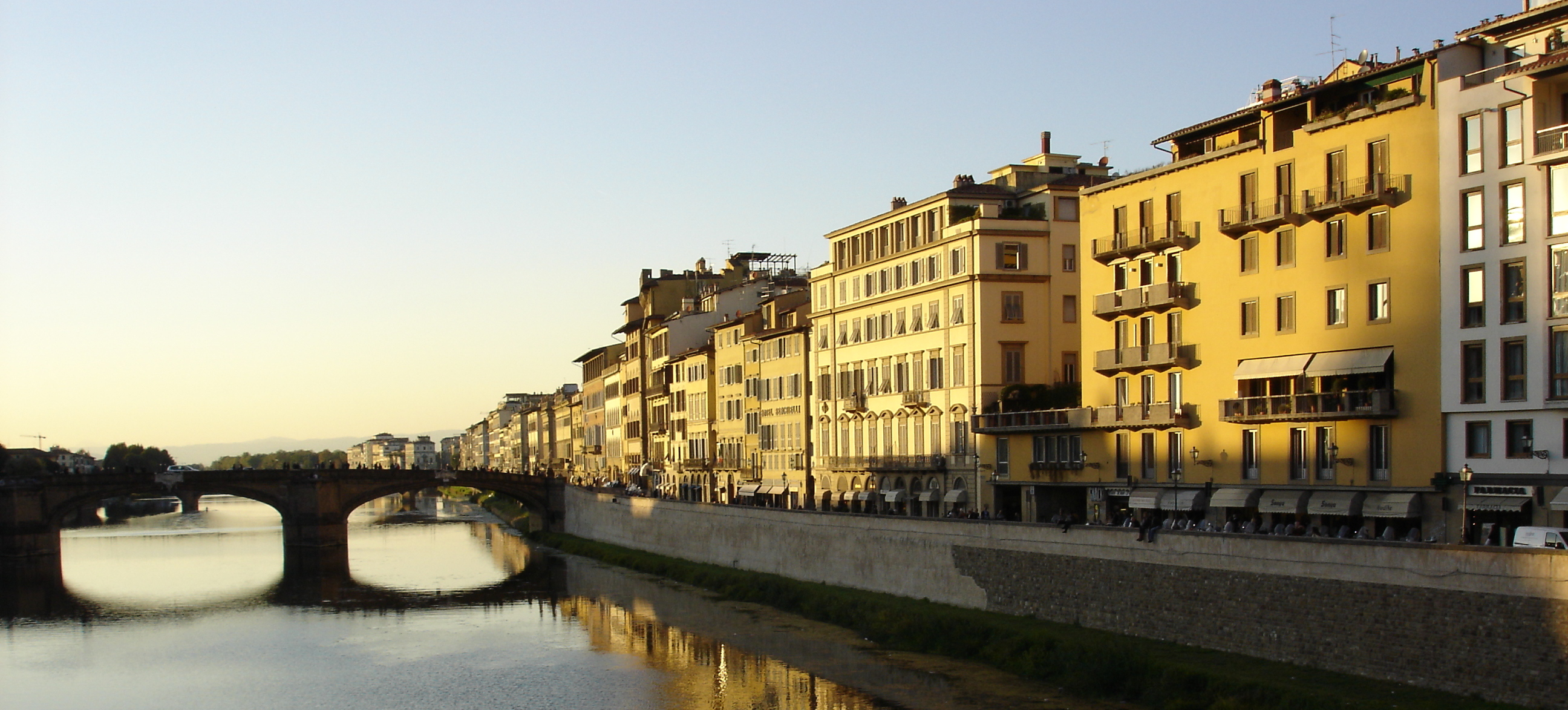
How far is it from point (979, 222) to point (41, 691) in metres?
34.8

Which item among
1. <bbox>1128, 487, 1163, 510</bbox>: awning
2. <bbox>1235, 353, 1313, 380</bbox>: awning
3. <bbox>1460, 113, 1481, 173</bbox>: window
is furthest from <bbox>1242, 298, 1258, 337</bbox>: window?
<bbox>1460, 113, 1481, 173</bbox>: window

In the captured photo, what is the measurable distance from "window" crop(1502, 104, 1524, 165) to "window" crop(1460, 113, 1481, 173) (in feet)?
2.51

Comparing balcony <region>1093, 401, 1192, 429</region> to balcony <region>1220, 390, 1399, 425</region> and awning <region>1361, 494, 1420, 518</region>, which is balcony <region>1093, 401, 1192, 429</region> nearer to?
balcony <region>1220, 390, 1399, 425</region>

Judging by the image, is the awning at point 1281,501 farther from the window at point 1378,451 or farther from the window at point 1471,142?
the window at point 1471,142

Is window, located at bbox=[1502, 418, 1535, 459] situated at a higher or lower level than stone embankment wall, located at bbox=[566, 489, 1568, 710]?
higher

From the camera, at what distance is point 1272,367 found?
133ft

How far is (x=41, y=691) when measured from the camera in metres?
42.4

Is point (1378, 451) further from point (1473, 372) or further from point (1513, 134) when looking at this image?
point (1513, 134)

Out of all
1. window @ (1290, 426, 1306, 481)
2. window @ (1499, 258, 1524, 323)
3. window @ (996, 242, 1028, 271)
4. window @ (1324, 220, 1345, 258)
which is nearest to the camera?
window @ (1499, 258, 1524, 323)

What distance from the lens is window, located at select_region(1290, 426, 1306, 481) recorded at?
40281 mm

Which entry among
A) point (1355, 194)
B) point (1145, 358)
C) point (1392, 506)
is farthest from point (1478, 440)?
point (1145, 358)

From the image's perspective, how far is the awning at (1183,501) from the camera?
43500mm

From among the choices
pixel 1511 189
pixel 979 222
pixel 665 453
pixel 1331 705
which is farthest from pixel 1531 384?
pixel 665 453

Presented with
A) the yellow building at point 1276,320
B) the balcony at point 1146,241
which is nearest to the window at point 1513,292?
the yellow building at point 1276,320
